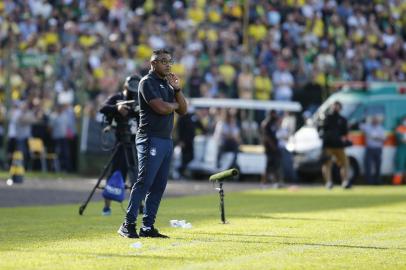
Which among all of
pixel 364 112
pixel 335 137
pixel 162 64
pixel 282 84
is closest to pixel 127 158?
pixel 162 64

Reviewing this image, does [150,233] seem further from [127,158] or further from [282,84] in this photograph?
[282,84]

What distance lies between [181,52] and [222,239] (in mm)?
21836

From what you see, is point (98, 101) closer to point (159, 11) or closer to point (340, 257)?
point (159, 11)

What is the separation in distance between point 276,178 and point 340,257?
17.2 m

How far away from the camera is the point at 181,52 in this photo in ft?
112

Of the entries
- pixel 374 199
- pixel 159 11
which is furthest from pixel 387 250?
pixel 159 11

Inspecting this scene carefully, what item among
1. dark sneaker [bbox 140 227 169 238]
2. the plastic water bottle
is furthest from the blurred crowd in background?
the plastic water bottle

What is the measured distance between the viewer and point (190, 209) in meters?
18.3

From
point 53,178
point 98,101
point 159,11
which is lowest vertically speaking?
point 53,178

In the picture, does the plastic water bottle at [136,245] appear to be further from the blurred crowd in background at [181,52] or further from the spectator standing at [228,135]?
the blurred crowd in background at [181,52]

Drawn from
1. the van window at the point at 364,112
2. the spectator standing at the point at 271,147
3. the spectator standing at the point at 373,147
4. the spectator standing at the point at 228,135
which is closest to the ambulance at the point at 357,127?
the van window at the point at 364,112

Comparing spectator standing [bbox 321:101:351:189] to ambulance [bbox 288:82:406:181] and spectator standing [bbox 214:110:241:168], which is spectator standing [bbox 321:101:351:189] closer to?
ambulance [bbox 288:82:406:181]

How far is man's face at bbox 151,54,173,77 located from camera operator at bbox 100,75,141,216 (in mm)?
2986

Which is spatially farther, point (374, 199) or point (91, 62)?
point (91, 62)
